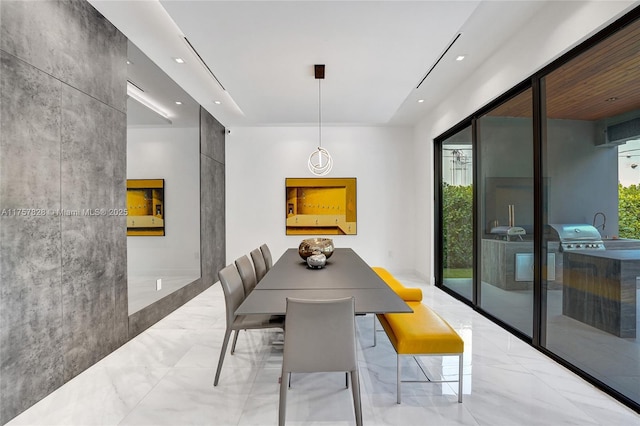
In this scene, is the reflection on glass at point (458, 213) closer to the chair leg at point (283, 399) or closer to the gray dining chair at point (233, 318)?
the gray dining chair at point (233, 318)

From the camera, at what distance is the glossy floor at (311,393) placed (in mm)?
1849

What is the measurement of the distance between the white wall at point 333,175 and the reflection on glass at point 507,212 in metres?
2.27

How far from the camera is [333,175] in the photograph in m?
5.97

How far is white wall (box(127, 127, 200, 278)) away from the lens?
313 centimetres

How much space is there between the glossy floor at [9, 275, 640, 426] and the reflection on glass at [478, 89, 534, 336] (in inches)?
20.1

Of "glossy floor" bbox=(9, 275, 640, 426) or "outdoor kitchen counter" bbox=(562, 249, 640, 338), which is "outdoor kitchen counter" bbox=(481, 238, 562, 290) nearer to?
"outdoor kitchen counter" bbox=(562, 249, 640, 338)

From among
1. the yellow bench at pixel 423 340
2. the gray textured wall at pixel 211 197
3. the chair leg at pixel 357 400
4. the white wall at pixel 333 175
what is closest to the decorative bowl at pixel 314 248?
the yellow bench at pixel 423 340

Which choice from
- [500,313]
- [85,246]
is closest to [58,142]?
[85,246]

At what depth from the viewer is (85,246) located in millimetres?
2445

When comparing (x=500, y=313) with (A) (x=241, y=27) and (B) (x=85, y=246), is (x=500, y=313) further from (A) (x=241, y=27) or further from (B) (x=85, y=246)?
(B) (x=85, y=246)

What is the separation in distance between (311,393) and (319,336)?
2.37ft

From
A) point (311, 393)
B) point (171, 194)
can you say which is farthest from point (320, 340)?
point (171, 194)

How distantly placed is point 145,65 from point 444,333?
3.94 metres

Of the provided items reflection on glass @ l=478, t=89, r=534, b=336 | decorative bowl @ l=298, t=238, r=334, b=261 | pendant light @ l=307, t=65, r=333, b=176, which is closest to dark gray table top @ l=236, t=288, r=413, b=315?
decorative bowl @ l=298, t=238, r=334, b=261
